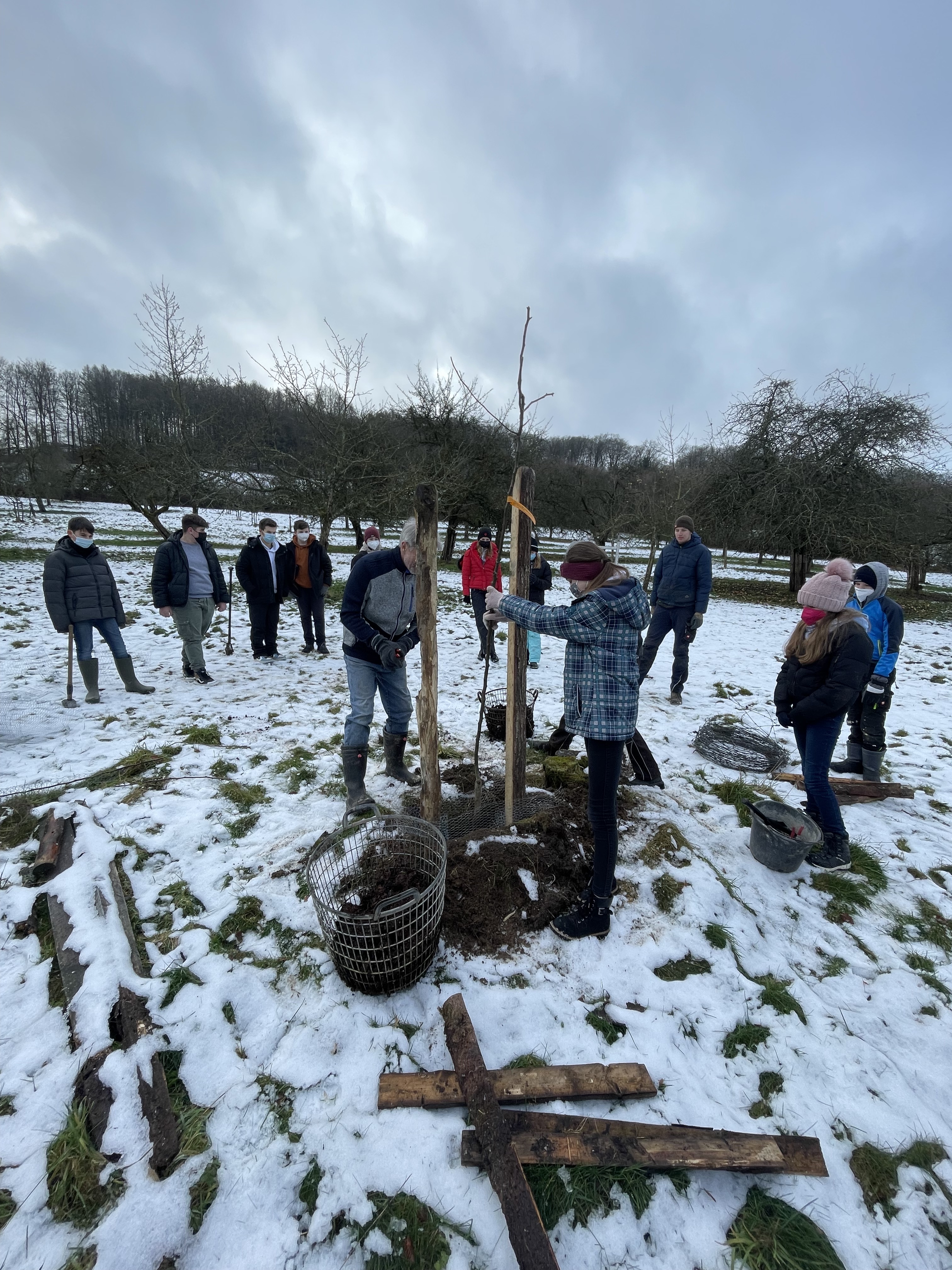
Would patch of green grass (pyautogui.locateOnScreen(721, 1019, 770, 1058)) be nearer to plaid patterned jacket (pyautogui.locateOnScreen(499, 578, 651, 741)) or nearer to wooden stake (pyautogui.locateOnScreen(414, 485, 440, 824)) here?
plaid patterned jacket (pyautogui.locateOnScreen(499, 578, 651, 741))

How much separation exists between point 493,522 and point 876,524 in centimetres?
1317

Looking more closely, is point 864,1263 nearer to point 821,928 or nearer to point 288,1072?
point 821,928

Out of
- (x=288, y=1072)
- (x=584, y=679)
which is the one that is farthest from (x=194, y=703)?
(x=584, y=679)

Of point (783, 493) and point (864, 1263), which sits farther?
point (783, 493)

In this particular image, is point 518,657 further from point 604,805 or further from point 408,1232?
point 408,1232

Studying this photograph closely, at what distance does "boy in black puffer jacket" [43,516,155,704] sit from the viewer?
5.38m

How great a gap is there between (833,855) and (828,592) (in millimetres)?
1861

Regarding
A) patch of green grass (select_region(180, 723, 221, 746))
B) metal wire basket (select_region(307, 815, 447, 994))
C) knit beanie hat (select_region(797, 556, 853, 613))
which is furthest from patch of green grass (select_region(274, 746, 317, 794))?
knit beanie hat (select_region(797, 556, 853, 613))

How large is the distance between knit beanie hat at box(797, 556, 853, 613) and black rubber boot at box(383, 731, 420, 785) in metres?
3.18

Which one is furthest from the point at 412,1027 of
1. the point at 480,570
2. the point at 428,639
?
the point at 480,570

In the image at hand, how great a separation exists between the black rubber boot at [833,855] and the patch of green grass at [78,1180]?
4.03 metres

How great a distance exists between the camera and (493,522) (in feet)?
68.5

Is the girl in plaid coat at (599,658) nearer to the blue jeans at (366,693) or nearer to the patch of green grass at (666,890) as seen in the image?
the patch of green grass at (666,890)

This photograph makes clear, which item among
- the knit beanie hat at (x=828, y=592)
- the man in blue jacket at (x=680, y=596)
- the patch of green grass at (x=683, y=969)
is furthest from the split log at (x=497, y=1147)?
the man in blue jacket at (x=680, y=596)
